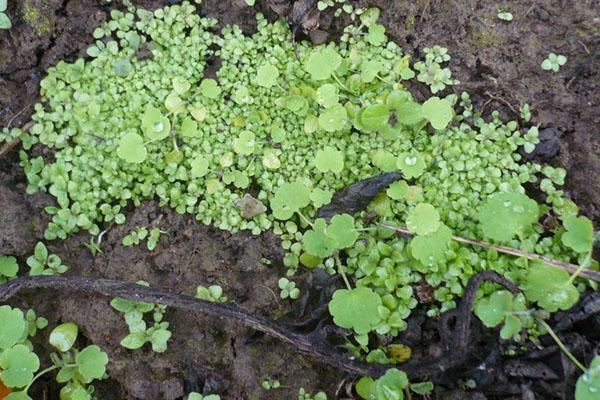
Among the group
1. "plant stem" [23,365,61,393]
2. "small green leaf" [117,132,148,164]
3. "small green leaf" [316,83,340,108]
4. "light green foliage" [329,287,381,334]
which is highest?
"small green leaf" [316,83,340,108]

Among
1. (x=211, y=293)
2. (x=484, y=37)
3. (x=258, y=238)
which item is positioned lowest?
(x=211, y=293)

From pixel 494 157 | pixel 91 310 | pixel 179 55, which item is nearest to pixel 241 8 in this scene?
pixel 179 55

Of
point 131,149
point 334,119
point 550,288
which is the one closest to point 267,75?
point 334,119

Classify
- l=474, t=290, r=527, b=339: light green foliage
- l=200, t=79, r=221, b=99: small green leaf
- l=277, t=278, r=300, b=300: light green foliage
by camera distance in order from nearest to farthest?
l=474, t=290, r=527, b=339: light green foliage < l=277, t=278, r=300, b=300: light green foliage < l=200, t=79, r=221, b=99: small green leaf

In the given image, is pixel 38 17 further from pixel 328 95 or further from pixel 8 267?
pixel 328 95

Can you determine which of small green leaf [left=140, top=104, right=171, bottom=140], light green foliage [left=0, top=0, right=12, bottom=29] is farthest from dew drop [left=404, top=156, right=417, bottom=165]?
light green foliage [left=0, top=0, right=12, bottom=29]

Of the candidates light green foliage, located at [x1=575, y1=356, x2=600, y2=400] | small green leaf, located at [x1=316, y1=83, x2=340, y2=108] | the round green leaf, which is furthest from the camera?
small green leaf, located at [x1=316, y1=83, x2=340, y2=108]

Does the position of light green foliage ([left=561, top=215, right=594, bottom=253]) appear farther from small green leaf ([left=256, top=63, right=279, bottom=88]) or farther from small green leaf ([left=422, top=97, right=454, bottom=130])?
small green leaf ([left=256, top=63, right=279, bottom=88])

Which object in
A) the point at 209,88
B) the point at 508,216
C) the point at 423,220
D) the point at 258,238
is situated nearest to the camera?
the point at 508,216
